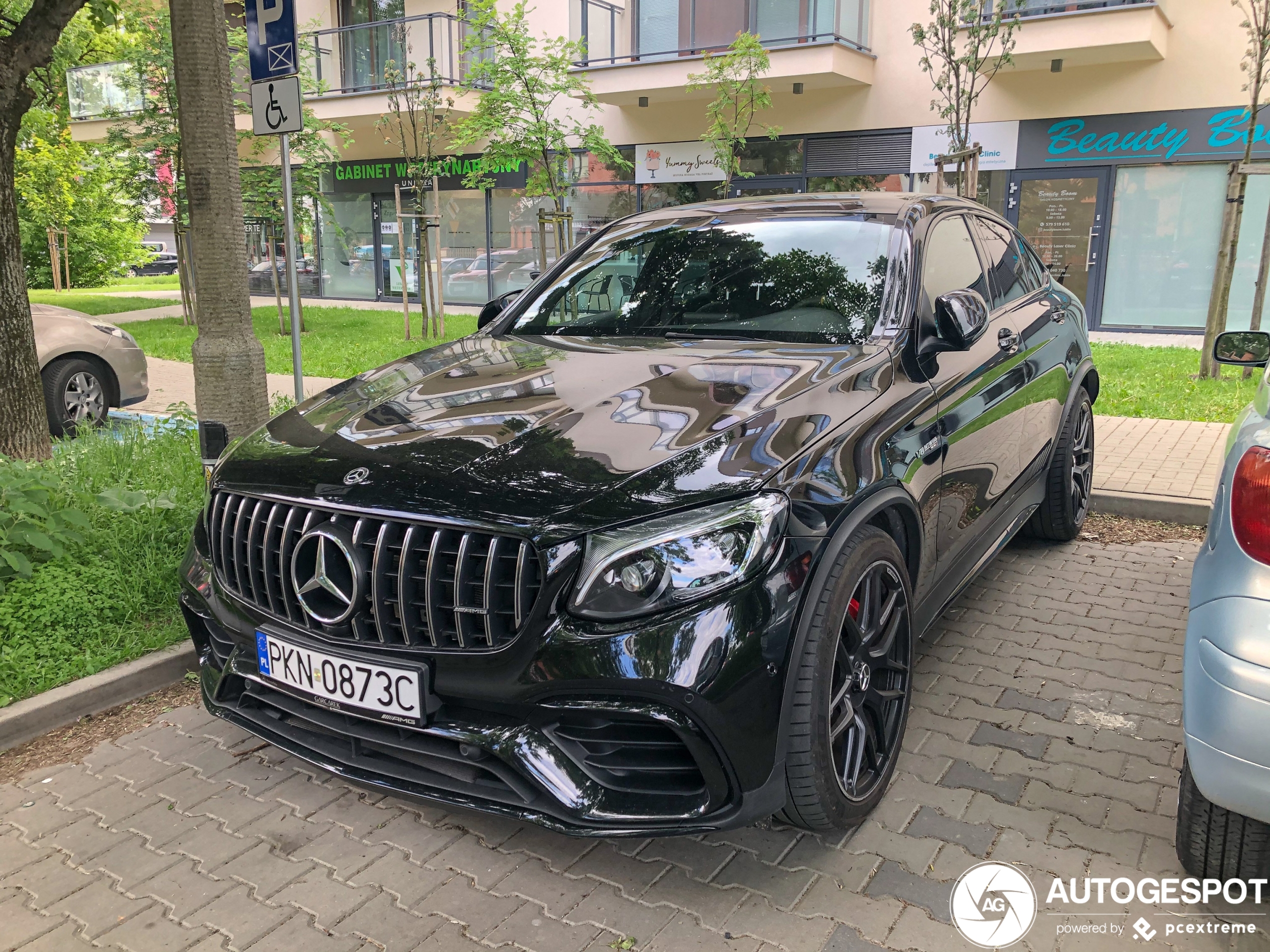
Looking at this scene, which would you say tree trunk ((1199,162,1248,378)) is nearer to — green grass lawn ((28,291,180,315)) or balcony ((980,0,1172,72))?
balcony ((980,0,1172,72))

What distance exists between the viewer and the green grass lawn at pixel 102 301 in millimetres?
20391

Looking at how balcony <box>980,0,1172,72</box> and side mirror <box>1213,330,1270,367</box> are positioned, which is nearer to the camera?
side mirror <box>1213,330,1270,367</box>

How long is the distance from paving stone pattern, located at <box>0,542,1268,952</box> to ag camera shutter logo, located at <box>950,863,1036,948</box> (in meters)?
0.04

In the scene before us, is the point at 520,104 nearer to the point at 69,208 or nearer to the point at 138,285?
the point at 69,208

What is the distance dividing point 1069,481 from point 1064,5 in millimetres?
11333

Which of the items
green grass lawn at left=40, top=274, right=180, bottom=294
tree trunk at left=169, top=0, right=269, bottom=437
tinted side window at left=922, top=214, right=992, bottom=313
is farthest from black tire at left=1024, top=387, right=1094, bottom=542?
green grass lawn at left=40, top=274, right=180, bottom=294

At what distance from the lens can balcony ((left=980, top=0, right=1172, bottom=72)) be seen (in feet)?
43.1

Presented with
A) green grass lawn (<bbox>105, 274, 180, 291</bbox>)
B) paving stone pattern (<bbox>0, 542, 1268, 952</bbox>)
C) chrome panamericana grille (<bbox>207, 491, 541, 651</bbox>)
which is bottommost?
paving stone pattern (<bbox>0, 542, 1268, 952</bbox>)

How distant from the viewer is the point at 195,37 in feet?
16.3

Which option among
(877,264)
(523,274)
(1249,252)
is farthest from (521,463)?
(523,274)

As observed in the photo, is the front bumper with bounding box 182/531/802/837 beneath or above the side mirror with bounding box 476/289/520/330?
beneath

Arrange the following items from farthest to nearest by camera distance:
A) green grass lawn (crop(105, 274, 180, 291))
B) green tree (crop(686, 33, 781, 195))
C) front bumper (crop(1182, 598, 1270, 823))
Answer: green grass lawn (crop(105, 274, 180, 291)) → green tree (crop(686, 33, 781, 195)) → front bumper (crop(1182, 598, 1270, 823))

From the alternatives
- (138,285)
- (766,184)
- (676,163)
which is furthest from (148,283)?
(766,184)

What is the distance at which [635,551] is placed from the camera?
224cm
